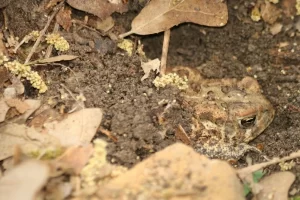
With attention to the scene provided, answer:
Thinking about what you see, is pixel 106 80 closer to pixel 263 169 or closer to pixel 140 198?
pixel 140 198

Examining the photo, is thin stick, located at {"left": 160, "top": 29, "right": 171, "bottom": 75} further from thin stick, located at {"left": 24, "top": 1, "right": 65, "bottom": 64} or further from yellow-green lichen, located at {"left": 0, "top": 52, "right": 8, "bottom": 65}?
yellow-green lichen, located at {"left": 0, "top": 52, "right": 8, "bottom": 65}

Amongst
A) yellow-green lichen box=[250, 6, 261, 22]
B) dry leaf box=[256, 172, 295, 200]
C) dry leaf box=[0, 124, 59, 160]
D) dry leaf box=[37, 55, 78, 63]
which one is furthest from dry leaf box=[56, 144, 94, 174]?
yellow-green lichen box=[250, 6, 261, 22]

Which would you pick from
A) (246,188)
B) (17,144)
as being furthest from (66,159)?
(246,188)

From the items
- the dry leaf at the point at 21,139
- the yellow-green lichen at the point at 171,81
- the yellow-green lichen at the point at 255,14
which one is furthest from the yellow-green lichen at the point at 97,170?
the yellow-green lichen at the point at 255,14

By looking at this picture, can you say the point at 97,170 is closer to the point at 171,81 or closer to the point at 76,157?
the point at 76,157

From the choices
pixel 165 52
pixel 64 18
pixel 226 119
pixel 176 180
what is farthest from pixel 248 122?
pixel 64 18

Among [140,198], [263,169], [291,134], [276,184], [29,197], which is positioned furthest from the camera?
[291,134]

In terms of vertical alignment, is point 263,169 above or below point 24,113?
below
